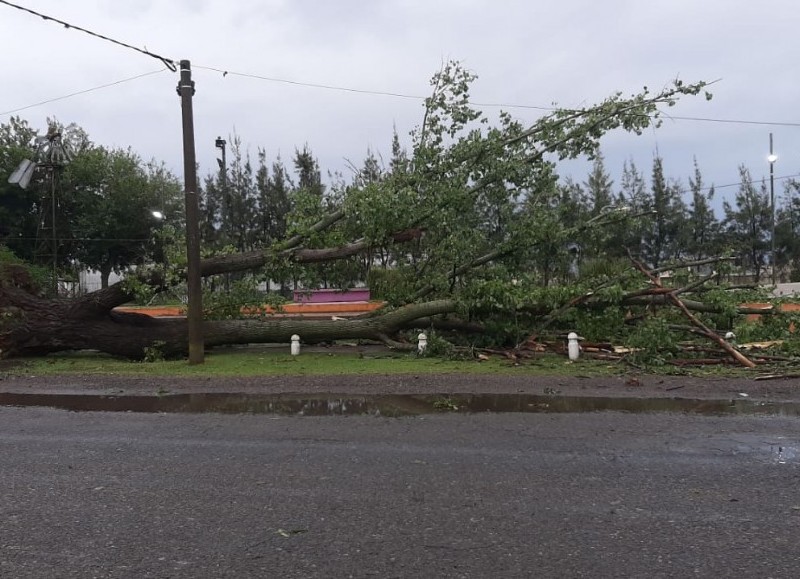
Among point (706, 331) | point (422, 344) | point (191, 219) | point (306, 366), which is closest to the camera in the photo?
point (706, 331)

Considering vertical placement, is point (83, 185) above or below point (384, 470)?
above

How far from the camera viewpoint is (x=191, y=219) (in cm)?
1109

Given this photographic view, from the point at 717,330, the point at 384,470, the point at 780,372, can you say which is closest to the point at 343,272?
the point at 717,330

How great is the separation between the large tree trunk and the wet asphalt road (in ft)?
18.7

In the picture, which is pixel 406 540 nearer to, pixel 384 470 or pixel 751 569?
pixel 384 470

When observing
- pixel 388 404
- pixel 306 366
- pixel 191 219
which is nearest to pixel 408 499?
pixel 388 404

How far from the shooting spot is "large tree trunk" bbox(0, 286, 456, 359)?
12328 millimetres

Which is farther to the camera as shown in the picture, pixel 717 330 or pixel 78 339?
pixel 78 339

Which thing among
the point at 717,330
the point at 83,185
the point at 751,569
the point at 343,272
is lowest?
the point at 751,569

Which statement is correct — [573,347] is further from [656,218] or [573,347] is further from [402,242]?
[656,218]

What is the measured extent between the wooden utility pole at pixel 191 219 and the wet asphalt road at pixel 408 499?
4491mm

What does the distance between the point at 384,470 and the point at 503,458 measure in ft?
3.38

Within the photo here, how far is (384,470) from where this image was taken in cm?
505

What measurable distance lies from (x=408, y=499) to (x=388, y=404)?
3401mm
